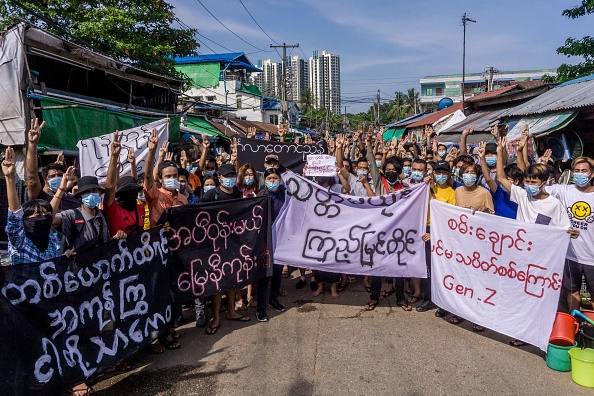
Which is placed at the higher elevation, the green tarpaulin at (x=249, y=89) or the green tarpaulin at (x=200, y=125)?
the green tarpaulin at (x=249, y=89)

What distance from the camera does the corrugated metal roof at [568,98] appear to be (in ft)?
25.2

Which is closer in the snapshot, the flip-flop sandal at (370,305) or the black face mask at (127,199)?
the black face mask at (127,199)

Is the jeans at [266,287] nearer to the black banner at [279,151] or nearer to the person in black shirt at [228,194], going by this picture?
the person in black shirt at [228,194]

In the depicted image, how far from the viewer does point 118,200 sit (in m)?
4.36

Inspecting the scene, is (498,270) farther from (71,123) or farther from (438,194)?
(71,123)

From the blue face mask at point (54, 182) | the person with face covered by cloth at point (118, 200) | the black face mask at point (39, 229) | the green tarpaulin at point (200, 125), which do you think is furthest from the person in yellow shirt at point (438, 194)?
the green tarpaulin at point (200, 125)

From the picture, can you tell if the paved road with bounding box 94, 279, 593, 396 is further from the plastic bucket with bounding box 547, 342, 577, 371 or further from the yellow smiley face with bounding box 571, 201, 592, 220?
the yellow smiley face with bounding box 571, 201, 592, 220

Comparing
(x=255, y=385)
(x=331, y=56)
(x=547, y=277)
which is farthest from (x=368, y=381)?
(x=331, y=56)

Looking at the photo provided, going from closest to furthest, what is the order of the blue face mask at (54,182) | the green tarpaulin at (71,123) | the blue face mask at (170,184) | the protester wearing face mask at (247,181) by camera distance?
the blue face mask at (54,182) < the blue face mask at (170,184) < the protester wearing face mask at (247,181) < the green tarpaulin at (71,123)

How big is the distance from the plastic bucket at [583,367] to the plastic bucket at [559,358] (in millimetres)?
115

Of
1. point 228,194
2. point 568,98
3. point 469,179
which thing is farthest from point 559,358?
point 568,98

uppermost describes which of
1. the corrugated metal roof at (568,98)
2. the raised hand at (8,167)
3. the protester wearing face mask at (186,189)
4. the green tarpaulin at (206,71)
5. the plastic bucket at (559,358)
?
the green tarpaulin at (206,71)

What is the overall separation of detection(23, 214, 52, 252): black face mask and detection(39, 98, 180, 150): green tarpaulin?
7.19 m

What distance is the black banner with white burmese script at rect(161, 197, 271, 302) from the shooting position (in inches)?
181
